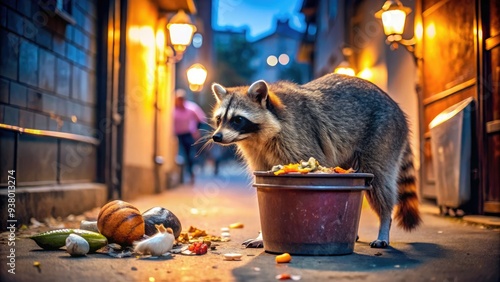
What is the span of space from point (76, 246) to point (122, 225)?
17.6 inches

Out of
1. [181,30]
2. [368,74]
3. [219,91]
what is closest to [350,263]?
[219,91]

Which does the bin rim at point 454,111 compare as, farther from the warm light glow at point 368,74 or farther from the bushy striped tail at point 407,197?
the warm light glow at point 368,74

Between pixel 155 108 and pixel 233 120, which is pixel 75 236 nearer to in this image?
pixel 233 120

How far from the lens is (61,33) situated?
836 cm

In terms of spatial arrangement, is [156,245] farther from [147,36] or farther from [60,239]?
[147,36]

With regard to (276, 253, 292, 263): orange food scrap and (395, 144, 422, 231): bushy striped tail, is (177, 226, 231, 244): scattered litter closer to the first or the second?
(276, 253, 292, 263): orange food scrap

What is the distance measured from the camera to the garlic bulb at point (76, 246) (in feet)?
16.0

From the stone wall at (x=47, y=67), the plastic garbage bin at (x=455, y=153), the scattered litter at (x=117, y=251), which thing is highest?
the stone wall at (x=47, y=67)

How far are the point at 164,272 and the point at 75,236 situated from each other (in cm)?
103

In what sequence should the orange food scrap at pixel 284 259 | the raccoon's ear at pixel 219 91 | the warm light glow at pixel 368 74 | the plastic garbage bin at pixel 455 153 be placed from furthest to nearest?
the warm light glow at pixel 368 74
the plastic garbage bin at pixel 455 153
the raccoon's ear at pixel 219 91
the orange food scrap at pixel 284 259

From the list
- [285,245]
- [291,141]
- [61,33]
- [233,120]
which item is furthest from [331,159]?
[61,33]

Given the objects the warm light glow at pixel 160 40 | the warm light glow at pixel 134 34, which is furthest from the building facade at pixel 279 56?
the warm light glow at pixel 134 34

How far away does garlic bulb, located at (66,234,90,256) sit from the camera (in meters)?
4.87

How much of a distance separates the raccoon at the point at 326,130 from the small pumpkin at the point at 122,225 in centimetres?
109
